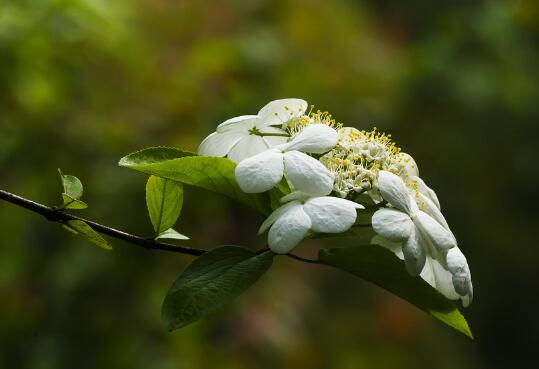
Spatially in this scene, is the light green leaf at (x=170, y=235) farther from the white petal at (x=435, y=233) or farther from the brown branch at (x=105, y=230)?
the white petal at (x=435, y=233)

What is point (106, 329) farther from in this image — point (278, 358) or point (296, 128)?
point (296, 128)

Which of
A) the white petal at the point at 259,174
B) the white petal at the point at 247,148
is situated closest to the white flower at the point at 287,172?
the white petal at the point at 259,174

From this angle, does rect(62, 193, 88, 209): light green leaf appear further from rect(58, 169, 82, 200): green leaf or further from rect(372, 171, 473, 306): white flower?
rect(372, 171, 473, 306): white flower

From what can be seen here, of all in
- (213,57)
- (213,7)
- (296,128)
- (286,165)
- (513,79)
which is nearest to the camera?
(286,165)

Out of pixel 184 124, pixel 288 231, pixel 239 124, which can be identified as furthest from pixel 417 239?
pixel 184 124

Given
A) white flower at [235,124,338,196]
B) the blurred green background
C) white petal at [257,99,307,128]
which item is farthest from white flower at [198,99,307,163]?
the blurred green background

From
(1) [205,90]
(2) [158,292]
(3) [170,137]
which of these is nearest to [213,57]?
(1) [205,90]
